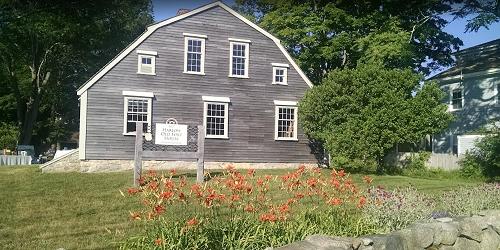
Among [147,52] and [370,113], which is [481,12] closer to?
[370,113]

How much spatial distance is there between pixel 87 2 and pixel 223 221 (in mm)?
29612

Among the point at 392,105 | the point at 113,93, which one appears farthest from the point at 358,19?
the point at 113,93

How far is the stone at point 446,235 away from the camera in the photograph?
6465 mm

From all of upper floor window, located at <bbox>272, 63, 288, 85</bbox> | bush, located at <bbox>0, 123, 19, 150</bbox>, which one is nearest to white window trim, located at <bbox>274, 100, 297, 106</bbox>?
upper floor window, located at <bbox>272, 63, 288, 85</bbox>

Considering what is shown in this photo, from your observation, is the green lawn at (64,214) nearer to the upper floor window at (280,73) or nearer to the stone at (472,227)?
the stone at (472,227)

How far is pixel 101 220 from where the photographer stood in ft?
27.6

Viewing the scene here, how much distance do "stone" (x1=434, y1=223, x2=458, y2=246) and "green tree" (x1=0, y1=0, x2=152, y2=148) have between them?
929 inches

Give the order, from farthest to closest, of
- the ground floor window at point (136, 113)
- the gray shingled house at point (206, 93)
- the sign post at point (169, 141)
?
the ground floor window at point (136, 113) → the gray shingled house at point (206, 93) → the sign post at point (169, 141)

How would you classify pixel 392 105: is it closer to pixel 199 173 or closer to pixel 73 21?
pixel 199 173

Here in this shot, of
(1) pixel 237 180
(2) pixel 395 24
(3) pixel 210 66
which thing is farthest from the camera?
(2) pixel 395 24

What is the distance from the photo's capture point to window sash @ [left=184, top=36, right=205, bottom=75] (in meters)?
22.1

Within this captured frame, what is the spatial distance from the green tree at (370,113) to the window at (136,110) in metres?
6.89

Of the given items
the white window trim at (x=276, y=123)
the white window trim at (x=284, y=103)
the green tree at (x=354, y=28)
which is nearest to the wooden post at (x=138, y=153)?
the white window trim at (x=276, y=123)

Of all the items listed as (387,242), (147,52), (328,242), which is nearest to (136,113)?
(147,52)
